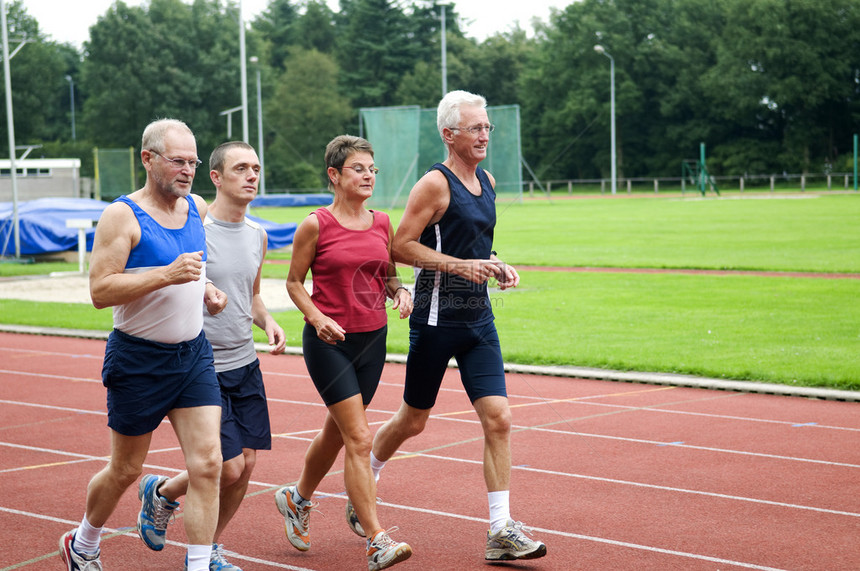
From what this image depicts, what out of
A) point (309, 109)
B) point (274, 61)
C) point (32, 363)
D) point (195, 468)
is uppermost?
point (274, 61)

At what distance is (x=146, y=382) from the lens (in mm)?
4387

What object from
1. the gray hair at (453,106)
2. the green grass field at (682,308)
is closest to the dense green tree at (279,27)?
the green grass field at (682,308)

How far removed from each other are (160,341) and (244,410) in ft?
2.28

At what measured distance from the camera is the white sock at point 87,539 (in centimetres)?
459

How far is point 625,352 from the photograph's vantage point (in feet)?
37.5

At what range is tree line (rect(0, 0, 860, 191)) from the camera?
72.0 meters

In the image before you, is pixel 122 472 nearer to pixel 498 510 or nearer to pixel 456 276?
pixel 498 510

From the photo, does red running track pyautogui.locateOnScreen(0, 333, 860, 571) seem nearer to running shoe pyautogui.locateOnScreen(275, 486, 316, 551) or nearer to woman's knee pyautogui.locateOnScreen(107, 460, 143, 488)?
running shoe pyautogui.locateOnScreen(275, 486, 316, 551)

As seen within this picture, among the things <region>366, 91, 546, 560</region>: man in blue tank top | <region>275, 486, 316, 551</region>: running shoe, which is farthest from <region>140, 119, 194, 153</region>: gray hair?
<region>275, 486, 316, 551</region>: running shoe

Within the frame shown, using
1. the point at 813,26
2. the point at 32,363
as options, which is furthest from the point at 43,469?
the point at 813,26

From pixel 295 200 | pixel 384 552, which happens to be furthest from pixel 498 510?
pixel 295 200

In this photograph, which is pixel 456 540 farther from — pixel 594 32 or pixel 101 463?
pixel 594 32

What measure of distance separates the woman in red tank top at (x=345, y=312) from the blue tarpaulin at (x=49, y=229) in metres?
21.0

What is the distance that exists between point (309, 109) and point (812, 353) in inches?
3102
